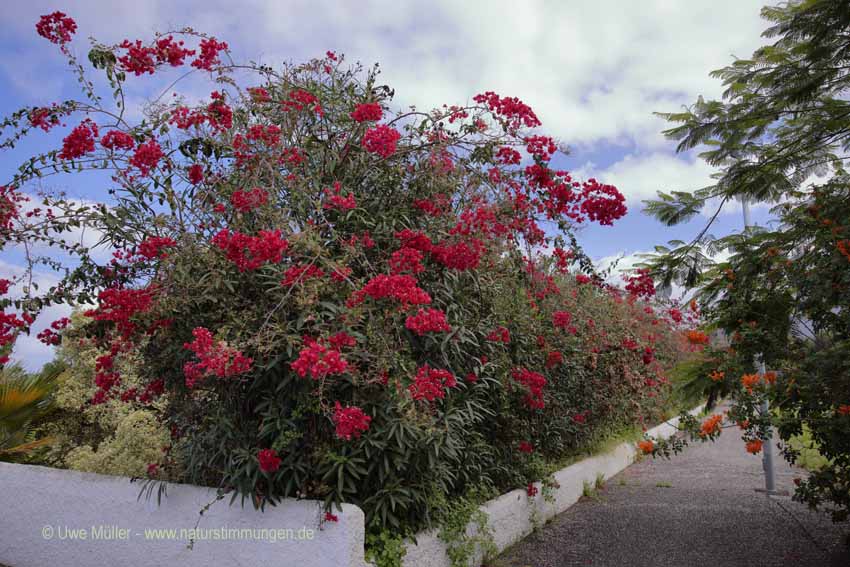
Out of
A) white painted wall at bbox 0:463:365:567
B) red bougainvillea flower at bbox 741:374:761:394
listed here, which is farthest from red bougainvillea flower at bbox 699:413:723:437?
white painted wall at bbox 0:463:365:567

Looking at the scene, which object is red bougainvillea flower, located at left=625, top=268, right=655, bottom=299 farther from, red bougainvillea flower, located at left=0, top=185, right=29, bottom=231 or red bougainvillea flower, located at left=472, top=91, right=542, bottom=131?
red bougainvillea flower, located at left=0, top=185, right=29, bottom=231

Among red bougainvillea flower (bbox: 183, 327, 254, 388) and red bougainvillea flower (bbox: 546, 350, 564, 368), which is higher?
red bougainvillea flower (bbox: 546, 350, 564, 368)

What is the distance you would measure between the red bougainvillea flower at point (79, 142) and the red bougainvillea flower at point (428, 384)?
2736 mm

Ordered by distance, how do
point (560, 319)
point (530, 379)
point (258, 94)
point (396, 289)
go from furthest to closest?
point (560, 319) < point (530, 379) < point (258, 94) < point (396, 289)

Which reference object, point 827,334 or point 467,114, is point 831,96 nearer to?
point 827,334

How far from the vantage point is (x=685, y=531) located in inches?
231

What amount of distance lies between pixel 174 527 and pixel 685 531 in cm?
435

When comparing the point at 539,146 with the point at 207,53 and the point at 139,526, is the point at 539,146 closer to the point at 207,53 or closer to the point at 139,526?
the point at 207,53

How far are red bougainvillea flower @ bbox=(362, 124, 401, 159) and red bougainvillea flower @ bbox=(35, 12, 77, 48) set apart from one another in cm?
242

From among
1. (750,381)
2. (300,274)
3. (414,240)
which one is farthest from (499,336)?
(750,381)

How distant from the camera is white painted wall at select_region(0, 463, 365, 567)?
3.78 metres

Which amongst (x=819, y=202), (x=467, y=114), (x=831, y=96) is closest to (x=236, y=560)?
(x=467, y=114)

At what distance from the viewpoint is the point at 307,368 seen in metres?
3.26

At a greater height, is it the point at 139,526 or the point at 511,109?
the point at 511,109
